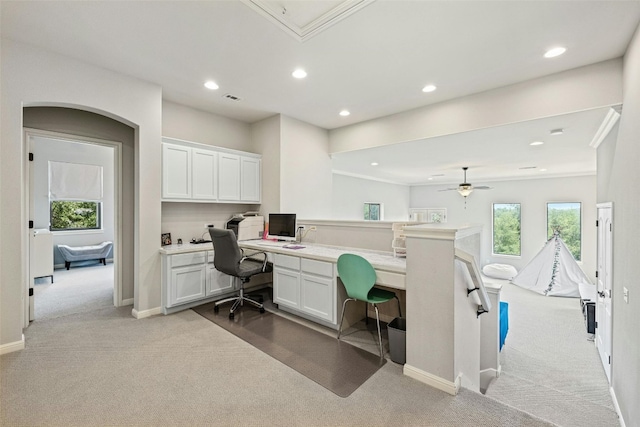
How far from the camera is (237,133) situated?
5.04m

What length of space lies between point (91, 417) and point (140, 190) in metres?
2.41

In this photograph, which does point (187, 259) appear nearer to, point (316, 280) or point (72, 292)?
point (316, 280)

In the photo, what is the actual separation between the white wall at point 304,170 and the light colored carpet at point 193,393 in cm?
257

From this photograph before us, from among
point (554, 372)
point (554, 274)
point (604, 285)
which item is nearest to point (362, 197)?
point (554, 274)

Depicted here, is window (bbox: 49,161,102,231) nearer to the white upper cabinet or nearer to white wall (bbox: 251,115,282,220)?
the white upper cabinet

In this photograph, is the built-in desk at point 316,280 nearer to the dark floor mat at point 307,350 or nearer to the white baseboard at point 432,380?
the dark floor mat at point 307,350

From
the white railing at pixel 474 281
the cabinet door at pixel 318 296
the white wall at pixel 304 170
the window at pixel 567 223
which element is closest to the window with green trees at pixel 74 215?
the white wall at pixel 304 170

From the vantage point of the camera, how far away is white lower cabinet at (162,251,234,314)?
3.59 metres

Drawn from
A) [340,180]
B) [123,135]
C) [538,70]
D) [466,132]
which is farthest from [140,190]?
[340,180]

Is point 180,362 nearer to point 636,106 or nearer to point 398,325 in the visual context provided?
point 398,325

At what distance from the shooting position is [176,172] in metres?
3.91

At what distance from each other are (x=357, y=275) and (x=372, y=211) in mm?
6811

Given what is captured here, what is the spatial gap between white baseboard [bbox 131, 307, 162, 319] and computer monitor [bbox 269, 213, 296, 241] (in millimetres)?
1799

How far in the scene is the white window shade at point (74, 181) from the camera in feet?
21.1
